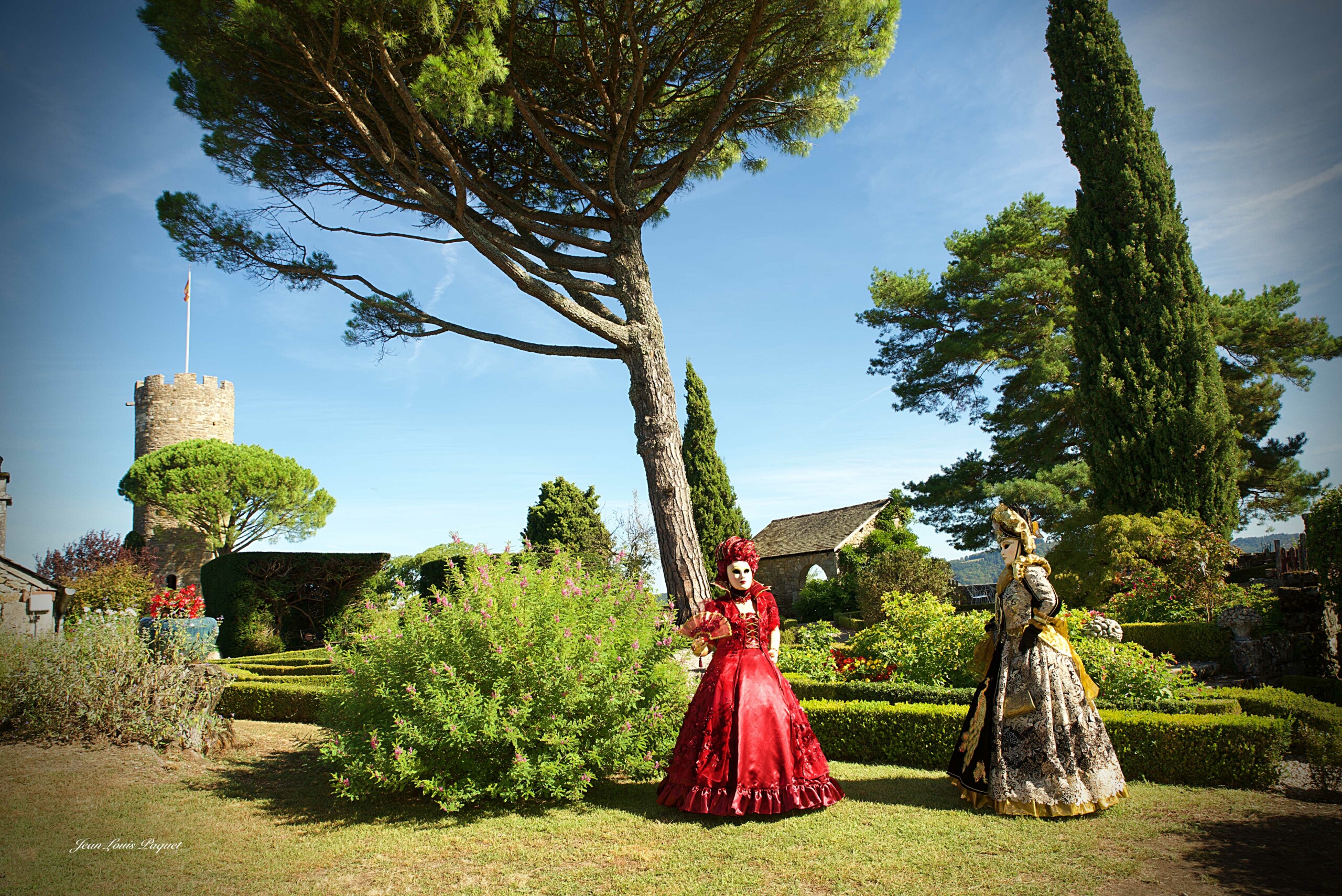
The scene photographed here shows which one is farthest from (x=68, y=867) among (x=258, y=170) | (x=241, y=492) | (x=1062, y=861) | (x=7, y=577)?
(x=241, y=492)

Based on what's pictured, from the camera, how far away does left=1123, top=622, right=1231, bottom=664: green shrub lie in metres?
9.18

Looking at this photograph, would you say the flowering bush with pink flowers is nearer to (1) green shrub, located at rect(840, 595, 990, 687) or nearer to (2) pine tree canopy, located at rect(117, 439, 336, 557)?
(1) green shrub, located at rect(840, 595, 990, 687)

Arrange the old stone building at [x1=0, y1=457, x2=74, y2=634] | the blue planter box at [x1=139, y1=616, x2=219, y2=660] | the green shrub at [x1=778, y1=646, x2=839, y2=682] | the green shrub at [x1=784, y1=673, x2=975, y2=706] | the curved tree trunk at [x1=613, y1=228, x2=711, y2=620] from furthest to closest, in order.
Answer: the old stone building at [x1=0, y1=457, x2=74, y2=634] → the curved tree trunk at [x1=613, y1=228, x2=711, y2=620] → the green shrub at [x1=778, y1=646, x2=839, y2=682] → the blue planter box at [x1=139, y1=616, x2=219, y2=660] → the green shrub at [x1=784, y1=673, x2=975, y2=706]

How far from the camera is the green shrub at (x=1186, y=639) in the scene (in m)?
9.18

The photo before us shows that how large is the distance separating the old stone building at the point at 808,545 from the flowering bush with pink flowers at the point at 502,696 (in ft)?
66.0

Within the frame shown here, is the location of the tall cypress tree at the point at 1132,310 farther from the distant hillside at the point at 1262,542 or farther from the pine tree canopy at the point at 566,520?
the pine tree canopy at the point at 566,520

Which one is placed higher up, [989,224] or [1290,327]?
[989,224]

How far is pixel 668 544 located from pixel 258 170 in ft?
25.6

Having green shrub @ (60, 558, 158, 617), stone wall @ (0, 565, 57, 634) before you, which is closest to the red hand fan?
stone wall @ (0, 565, 57, 634)

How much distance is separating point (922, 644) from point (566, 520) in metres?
13.7

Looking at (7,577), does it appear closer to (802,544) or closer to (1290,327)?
(802,544)

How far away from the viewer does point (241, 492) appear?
30.5m

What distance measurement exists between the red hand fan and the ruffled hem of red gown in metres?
0.96

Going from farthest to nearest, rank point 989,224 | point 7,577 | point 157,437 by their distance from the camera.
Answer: point 157,437 < point 989,224 < point 7,577
